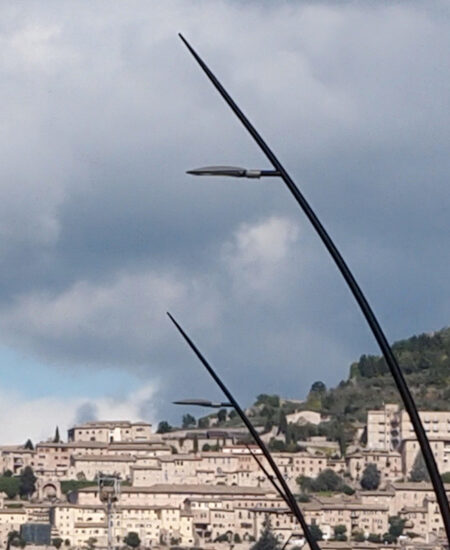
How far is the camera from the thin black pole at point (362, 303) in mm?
16562

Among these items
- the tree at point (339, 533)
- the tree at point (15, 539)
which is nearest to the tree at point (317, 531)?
the tree at point (339, 533)

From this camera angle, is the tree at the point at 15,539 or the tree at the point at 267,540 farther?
the tree at the point at 15,539

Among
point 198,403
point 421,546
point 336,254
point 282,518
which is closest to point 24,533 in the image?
point 282,518

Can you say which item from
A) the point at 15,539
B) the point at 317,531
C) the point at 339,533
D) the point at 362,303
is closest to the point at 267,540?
the point at 317,531

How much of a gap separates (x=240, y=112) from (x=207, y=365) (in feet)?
33.6

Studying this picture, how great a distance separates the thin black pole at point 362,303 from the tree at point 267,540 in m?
162

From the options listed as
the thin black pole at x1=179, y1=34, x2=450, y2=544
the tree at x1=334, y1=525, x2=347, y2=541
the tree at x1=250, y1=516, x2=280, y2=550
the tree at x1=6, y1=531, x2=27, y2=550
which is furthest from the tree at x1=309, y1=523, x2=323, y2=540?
the thin black pole at x1=179, y1=34, x2=450, y2=544

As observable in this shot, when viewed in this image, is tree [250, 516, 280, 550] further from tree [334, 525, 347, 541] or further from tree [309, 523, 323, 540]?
tree [334, 525, 347, 541]

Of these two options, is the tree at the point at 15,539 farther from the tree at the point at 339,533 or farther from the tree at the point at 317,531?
the tree at the point at 339,533

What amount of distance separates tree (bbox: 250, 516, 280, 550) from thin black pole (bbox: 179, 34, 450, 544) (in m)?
162

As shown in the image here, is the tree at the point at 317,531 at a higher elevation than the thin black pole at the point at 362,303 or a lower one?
higher

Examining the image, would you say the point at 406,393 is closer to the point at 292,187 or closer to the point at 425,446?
the point at 425,446

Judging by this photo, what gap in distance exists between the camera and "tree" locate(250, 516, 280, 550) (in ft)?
Answer: 604

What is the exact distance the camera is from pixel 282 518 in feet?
640
